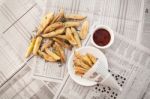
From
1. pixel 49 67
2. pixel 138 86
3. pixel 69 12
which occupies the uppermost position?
pixel 69 12

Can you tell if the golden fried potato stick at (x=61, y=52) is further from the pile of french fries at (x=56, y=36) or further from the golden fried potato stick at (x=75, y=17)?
the golden fried potato stick at (x=75, y=17)

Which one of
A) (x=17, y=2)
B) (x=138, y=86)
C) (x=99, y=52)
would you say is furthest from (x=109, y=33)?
(x=17, y=2)

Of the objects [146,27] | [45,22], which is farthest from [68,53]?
[146,27]

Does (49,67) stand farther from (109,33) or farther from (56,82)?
(109,33)

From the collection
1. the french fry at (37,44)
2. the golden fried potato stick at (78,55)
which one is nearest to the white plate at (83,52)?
the golden fried potato stick at (78,55)

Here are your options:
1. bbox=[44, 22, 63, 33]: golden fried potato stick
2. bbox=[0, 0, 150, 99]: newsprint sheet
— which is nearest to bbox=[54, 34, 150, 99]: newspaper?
bbox=[0, 0, 150, 99]: newsprint sheet

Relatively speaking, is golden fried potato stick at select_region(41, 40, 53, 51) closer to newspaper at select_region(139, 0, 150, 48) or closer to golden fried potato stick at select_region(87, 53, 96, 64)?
golden fried potato stick at select_region(87, 53, 96, 64)
